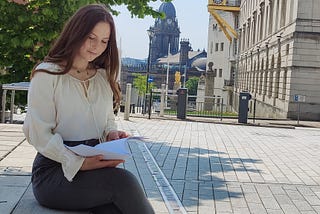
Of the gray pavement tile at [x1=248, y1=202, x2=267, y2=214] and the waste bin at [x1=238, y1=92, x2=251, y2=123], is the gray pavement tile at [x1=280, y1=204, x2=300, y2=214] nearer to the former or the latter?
the gray pavement tile at [x1=248, y1=202, x2=267, y2=214]

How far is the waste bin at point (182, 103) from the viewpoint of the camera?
21641 mm

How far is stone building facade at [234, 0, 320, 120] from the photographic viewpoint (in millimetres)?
28984

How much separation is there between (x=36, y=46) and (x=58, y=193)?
866cm

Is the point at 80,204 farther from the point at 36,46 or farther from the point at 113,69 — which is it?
the point at 36,46

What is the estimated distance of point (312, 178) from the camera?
7117 mm

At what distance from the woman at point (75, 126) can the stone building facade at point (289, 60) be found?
23082 millimetres

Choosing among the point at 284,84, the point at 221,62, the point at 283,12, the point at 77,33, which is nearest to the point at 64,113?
the point at 77,33

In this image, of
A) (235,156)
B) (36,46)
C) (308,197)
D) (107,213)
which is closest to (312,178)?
(308,197)

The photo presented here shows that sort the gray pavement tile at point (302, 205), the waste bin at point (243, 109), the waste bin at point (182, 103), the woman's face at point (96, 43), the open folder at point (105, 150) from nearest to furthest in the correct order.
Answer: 1. the open folder at point (105, 150)
2. the woman's face at point (96, 43)
3. the gray pavement tile at point (302, 205)
4. the waste bin at point (182, 103)
5. the waste bin at point (243, 109)

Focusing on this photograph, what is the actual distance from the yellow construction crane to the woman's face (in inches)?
2420

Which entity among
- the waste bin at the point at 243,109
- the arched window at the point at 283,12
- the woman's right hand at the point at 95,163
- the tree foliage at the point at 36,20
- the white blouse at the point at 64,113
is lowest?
the waste bin at the point at 243,109

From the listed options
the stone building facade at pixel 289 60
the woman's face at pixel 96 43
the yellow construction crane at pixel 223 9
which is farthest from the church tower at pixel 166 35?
the woman's face at pixel 96 43

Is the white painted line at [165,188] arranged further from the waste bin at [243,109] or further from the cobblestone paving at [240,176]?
the waste bin at [243,109]

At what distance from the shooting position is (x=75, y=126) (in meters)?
3.01
